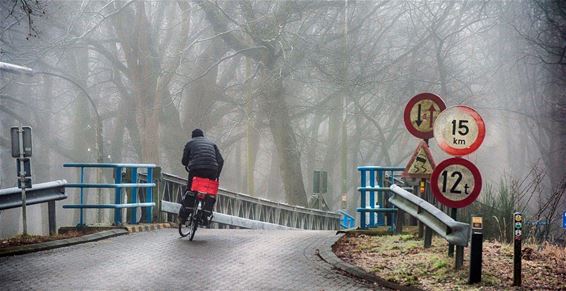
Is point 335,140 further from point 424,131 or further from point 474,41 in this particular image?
point 424,131

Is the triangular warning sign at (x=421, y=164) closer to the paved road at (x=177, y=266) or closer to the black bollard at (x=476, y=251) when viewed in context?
the paved road at (x=177, y=266)

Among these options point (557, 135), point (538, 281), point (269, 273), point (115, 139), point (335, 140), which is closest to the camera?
point (538, 281)

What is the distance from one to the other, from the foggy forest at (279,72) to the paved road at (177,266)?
483 inches

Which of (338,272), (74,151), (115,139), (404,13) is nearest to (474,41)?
(404,13)

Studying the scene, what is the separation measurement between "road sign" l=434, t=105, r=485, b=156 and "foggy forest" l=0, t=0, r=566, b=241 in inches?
514

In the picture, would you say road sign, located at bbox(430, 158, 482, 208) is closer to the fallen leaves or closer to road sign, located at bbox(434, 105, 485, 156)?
road sign, located at bbox(434, 105, 485, 156)

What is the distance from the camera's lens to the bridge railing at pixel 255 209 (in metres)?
16.1

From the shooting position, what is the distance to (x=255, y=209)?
2212 cm

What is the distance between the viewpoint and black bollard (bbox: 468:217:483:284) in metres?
7.86

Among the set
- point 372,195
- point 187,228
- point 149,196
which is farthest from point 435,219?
point 149,196

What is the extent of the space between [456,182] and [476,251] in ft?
2.52

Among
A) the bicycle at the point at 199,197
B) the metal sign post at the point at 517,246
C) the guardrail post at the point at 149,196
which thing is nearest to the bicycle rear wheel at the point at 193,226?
the bicycle at the point at 199,197

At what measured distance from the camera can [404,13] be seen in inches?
1195

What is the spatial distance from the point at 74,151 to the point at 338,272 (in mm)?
28893
